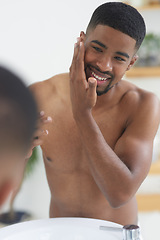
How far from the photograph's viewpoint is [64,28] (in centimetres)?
227

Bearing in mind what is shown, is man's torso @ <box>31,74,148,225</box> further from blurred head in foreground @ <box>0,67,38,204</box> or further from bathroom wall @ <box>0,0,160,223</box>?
bathroom wall @ <box>0,0,160,223</box>

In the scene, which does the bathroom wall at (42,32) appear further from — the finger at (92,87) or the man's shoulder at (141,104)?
the finger at (92,87)

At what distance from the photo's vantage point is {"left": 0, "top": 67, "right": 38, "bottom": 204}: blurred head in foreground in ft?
1.11

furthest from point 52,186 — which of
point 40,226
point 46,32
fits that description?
point 46,32

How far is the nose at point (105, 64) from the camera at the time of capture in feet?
3.02

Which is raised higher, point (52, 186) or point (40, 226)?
point (52, 186)

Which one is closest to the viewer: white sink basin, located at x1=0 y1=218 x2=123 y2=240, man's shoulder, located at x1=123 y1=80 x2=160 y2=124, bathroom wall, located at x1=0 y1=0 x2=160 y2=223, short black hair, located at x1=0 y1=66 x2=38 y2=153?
short black hair, located at x1=0 y1=66 x2=38 y2=153

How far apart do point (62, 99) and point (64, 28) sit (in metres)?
1.25

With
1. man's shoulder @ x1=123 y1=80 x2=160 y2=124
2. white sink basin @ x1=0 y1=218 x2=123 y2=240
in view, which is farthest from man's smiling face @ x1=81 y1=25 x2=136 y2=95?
white sink basin @ x1=0 y1=218 x2=123 y2=240

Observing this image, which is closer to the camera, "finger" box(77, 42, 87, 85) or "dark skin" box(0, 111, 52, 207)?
"dark skin" box(0, 111, 52, 207)

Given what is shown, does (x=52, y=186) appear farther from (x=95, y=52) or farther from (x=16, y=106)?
(x=16, y=106)

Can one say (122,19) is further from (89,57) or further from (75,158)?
(75,158)

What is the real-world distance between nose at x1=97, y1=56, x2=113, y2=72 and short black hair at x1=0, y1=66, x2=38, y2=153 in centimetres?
58

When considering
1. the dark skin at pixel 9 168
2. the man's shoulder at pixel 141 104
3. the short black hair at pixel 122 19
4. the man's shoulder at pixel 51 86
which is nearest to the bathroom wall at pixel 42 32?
the man's shoulder at pixel 51 86
